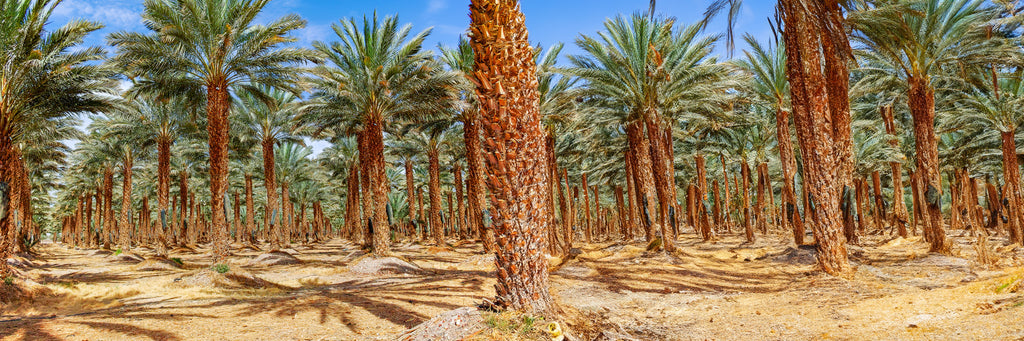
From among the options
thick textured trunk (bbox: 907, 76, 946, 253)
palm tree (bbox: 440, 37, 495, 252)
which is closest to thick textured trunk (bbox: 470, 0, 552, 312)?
thick textured trunk (bbox: 907, 76, 946, 253)

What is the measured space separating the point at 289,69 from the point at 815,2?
14.9m

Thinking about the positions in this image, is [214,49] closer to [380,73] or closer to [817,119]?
[380,73]

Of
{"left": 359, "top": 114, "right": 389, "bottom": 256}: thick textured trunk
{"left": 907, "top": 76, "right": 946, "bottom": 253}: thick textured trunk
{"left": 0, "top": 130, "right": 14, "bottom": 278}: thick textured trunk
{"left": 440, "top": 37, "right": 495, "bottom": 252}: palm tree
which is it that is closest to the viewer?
{"left": 0, "top": 130, "right": 14, "bottom": 278}: thick textured trunk

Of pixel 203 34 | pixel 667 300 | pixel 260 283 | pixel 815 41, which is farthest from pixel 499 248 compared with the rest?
pixel 203 34

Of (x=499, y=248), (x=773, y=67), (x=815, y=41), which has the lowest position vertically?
(x=499, y=248)

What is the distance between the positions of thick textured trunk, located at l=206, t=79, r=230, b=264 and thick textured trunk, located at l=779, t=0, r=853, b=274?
14.7m

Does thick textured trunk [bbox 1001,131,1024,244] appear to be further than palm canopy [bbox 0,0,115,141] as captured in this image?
Yes

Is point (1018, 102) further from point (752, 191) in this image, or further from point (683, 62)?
point (752, 191)

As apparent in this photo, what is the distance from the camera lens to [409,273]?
49.7 feet

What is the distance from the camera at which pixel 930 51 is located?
1514cm

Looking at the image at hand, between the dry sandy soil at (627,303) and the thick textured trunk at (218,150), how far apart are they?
192cm

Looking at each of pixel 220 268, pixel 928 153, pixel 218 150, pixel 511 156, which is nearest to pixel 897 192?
pixel 928 153

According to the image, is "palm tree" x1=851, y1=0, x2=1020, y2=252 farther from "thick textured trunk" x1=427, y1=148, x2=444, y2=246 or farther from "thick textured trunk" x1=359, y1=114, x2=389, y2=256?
"thick textured trunk" x1=427, y1=148, x2=444, y2=246

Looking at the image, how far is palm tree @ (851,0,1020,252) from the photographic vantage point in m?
14.1
